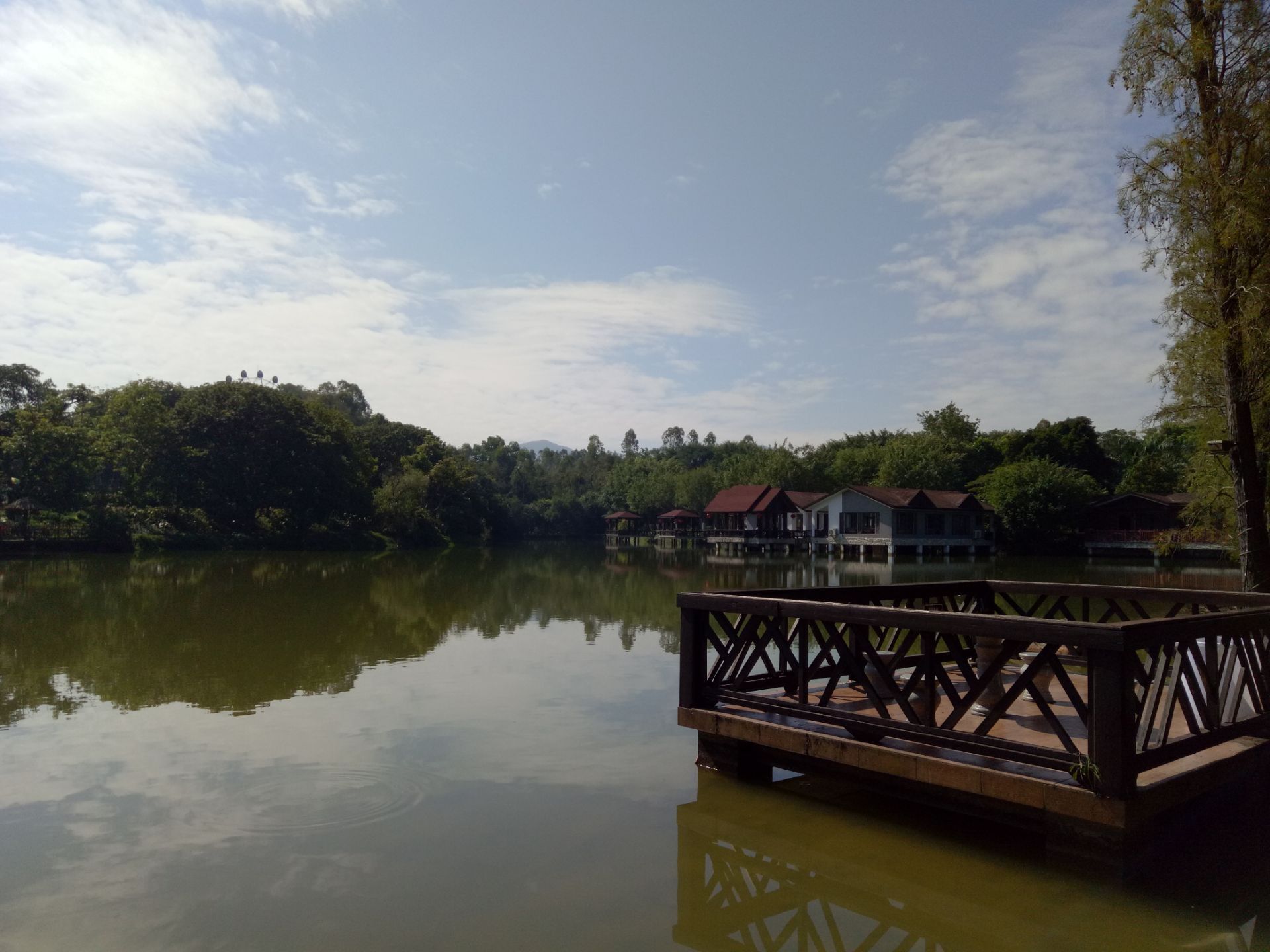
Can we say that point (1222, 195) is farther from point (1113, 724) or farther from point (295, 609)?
point (295, 609)

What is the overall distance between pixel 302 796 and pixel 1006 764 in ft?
17.2

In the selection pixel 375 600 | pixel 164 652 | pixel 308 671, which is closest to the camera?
pixel 308 671

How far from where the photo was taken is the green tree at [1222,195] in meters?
9.42

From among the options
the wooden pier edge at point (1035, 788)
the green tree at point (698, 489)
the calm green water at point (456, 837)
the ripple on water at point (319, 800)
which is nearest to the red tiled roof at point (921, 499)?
the green tree at point (698, 489)

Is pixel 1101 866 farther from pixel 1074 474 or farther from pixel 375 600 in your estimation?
pixel 1074 474

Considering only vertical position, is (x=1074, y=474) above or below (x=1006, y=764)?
above

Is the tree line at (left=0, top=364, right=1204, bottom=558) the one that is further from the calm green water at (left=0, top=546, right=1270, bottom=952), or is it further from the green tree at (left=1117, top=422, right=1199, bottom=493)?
the calm green water at (left=0, top=546, right=1270, bottom=952)

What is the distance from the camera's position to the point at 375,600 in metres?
22.4

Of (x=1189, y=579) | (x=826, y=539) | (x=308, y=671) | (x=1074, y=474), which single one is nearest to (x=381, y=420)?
(x=826, y=539)

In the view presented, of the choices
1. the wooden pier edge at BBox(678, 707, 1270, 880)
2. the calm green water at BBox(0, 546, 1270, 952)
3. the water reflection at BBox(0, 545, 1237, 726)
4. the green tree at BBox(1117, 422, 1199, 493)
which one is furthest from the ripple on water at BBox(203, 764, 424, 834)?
the green tree at BBox(1117, 422, 1199, 493)

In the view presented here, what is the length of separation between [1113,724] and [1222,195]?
735 centimetres

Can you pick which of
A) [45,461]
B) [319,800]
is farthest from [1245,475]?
[45,461]

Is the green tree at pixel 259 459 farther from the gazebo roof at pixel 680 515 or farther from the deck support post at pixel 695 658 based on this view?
the deck support post at pixel 695 658

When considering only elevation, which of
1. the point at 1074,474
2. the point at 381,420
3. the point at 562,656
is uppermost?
the point at 381,420
